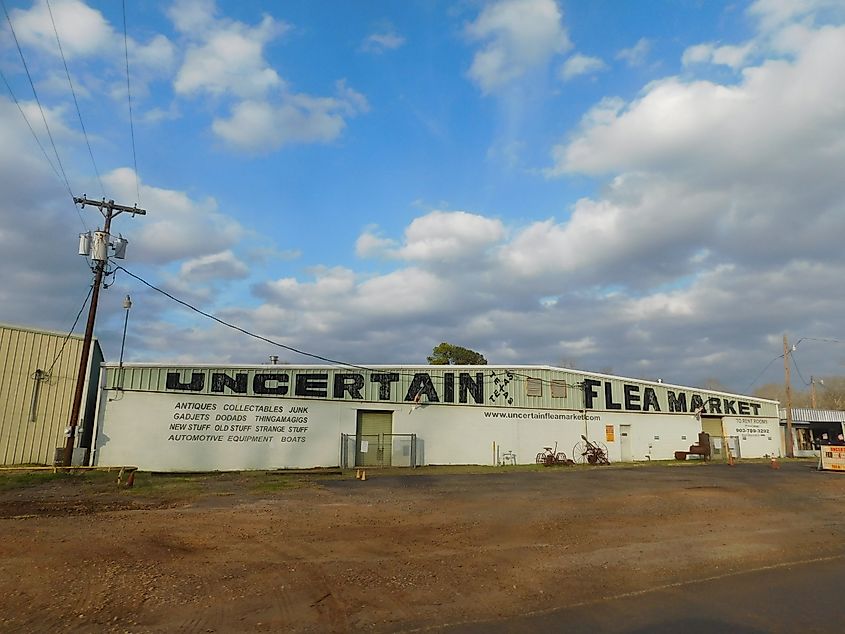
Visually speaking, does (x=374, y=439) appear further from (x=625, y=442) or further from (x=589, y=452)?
(x=625, y=442)

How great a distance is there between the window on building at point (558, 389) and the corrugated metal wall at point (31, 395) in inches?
1104

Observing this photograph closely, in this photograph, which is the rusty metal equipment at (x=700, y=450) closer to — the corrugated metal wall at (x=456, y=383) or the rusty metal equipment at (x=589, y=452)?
the corrugated metal wall at (x=456, y=383)

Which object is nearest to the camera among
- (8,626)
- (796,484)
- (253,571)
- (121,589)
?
(8,626)

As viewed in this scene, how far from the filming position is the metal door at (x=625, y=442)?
140ft

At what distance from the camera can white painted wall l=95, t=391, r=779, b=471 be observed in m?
29.8

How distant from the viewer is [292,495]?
717 inches

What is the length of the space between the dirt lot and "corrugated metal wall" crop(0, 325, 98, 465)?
34.4ft

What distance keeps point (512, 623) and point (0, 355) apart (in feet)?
100.0

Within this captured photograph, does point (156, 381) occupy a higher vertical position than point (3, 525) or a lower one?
higher

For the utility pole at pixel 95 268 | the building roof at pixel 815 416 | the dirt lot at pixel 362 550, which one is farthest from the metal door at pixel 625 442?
the utility pole at pixel 95 268

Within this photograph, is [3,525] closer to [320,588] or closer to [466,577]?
[320,588]

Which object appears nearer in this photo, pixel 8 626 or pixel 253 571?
pixel 8 626

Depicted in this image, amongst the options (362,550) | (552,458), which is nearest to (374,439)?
(552,458)

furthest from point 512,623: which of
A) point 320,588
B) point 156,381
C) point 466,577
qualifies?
point 156,381
